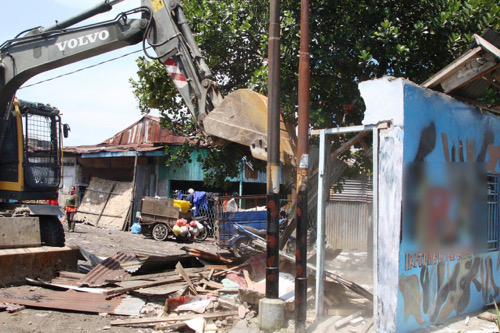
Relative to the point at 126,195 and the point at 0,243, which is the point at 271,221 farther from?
the point at 126,195

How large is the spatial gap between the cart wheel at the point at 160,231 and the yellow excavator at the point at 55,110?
7.66m

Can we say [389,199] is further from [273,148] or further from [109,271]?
[109,271]

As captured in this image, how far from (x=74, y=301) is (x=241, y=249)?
18.0 feet

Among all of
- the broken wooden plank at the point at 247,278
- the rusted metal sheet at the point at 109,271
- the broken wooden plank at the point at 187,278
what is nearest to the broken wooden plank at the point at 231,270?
the broken wooden plank at the point at 247,278

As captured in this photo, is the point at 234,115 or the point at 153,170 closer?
the point at 234,115

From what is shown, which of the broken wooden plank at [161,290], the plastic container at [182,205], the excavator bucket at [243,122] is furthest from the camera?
the plastic container at [182,205]

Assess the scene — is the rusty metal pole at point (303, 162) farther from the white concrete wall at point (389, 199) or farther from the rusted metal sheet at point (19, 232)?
the rusted metal sheet at point (19, 232)

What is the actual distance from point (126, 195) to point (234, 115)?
15.2 metres

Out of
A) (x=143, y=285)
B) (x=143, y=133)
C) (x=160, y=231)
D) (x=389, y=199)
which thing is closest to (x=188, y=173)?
(x=160, y=231)

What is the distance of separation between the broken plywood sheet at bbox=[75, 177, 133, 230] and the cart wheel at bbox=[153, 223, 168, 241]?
11.5ft

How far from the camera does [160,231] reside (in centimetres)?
1791

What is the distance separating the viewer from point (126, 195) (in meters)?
21.4

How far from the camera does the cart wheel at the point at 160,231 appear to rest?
58.3 ft

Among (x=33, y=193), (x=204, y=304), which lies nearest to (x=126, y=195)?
(x=33, y=193)
